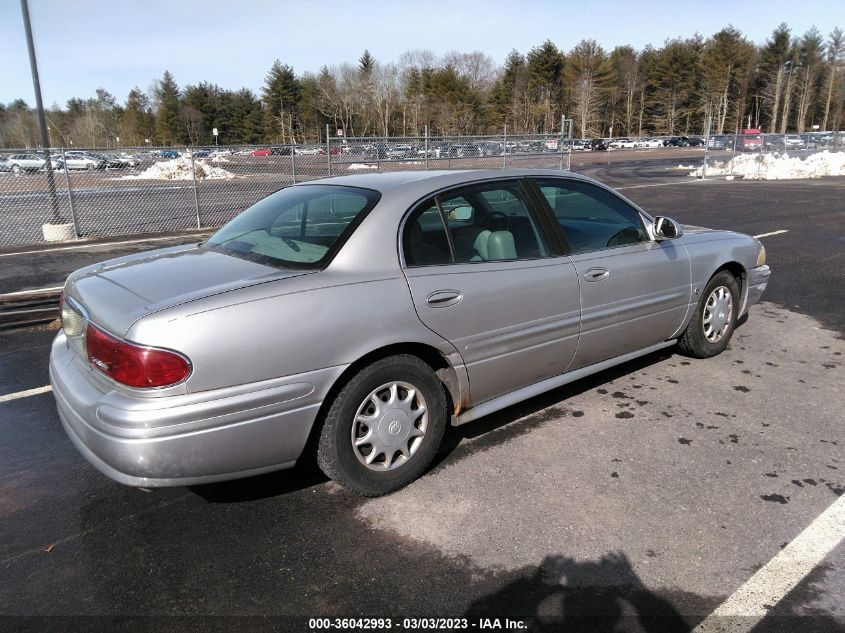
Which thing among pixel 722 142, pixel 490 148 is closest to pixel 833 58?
pixel 722 142

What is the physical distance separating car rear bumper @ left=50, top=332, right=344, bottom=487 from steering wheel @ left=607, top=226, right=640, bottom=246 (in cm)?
215

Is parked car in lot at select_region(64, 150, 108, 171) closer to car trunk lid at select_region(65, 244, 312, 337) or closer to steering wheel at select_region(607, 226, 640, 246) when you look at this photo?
car trunk lid at select_region(65, 244, 312, 337)

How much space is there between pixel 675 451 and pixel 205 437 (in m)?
2.47

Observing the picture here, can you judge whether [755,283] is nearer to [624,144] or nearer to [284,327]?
[284,327]

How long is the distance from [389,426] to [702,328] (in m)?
2.87

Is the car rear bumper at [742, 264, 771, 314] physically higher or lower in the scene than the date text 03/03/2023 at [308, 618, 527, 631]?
higher

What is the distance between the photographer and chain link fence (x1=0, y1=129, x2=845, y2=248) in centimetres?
1235

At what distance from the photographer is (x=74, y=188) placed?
1414 cm

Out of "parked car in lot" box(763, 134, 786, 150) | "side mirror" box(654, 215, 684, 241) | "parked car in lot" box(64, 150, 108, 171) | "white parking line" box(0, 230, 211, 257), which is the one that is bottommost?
"white parking line" box(0, 230, 211, 257)

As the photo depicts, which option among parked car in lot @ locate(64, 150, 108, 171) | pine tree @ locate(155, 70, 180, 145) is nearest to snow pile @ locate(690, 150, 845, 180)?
parked car in lot @ locate(64, 150, 108, 171)

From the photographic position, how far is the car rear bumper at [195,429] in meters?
2.36

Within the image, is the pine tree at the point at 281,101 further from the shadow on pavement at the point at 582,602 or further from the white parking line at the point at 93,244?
the shadow on pavement at the point at 582,602

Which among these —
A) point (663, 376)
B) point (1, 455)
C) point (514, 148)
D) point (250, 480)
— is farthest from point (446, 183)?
point (514, 148)

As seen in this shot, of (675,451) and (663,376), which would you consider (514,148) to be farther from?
(675,451)
